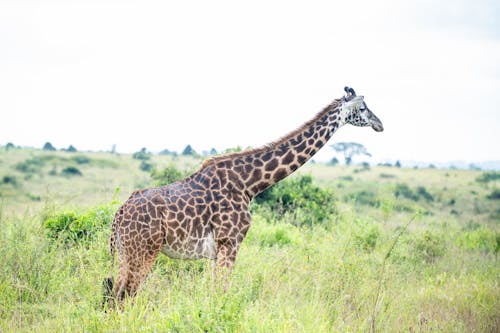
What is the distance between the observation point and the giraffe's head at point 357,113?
7387 millimetres

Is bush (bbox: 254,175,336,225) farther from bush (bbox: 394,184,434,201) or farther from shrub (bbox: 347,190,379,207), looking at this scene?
bush (bbox: 394,184,434,201)

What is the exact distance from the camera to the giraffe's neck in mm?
6875

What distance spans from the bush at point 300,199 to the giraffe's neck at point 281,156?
6026 millimetres

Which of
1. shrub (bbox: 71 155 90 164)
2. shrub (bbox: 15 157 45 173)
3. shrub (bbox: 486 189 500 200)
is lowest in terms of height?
shrub (bbox: 486 189 500 200)

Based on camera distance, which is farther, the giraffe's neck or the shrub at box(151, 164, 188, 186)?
the shrub at box(151, 164, 188, 186)

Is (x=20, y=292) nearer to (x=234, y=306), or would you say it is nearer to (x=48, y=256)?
(x=48, y=256)

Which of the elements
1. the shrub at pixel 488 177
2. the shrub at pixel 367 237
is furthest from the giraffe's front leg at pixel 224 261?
the shrub at pixel 488 177

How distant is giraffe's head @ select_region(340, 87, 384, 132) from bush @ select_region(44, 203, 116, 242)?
4.04 meters

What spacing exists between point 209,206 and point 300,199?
7241mm

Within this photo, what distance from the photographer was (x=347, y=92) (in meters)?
7.44

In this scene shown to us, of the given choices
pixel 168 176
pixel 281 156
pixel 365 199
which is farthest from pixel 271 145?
pixel 365 199

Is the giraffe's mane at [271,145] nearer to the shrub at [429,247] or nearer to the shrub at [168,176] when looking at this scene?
the shrub at [429,247]

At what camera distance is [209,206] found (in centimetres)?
652

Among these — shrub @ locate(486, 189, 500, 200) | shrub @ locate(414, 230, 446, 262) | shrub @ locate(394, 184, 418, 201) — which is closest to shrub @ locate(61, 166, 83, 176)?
shrub @ locate(394, 184, 418, 201)
